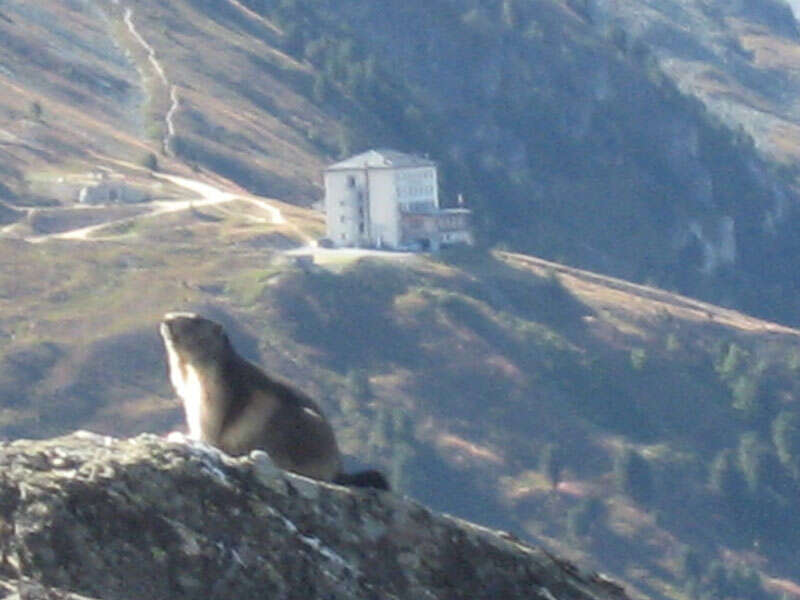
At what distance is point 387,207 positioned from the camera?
568 ft

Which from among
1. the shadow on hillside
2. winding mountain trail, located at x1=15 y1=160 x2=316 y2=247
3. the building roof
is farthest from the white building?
winding mountain trail, located at x1=15 y1=160 x2=316 y2=247

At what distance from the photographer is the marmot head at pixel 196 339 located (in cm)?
1512

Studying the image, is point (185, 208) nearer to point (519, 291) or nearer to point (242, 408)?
point (519, 291)

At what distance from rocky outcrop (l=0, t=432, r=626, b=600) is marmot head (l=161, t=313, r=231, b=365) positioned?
240 cm

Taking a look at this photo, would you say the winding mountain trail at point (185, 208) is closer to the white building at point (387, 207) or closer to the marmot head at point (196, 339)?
the white building at point (387, 207)

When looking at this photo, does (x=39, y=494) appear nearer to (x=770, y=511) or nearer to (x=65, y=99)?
(x=770, y=511)

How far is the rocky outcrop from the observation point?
11266 millimetres

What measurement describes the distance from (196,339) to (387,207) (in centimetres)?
15805

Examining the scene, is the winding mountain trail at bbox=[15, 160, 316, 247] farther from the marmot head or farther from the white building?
the marmot head

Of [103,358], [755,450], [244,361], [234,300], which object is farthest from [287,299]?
[244,361]

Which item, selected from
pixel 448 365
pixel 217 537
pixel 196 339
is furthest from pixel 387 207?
pixel 217 537

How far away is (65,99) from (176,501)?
186 meters

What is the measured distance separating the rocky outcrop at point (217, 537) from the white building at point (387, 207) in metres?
154

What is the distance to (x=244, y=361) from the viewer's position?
15148 millimetres
